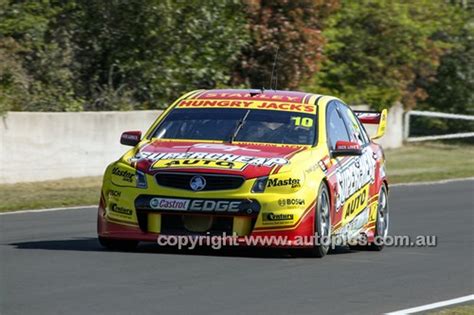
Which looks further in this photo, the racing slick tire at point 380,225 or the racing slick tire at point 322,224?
the racing slick tire at point 380,225

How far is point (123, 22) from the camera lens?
24.1 meters

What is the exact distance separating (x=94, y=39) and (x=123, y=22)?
0.67 metres

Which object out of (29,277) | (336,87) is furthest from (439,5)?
(29,277)

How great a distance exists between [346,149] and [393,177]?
42.7 feet

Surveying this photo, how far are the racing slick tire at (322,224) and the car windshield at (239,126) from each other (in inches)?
27.2

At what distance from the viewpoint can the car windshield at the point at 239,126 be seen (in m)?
11.4

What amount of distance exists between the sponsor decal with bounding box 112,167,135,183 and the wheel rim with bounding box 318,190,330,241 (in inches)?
63.3

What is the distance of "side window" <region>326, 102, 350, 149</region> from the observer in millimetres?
11695

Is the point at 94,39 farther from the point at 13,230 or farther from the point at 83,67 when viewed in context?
the point at 13,230

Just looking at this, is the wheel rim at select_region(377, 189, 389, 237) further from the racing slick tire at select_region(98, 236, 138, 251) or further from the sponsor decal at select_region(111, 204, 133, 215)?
the sponsor decal at select_region(111, 204, 133, 215)

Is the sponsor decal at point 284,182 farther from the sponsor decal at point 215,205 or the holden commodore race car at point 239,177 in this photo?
the sponsor decal at point 215,205

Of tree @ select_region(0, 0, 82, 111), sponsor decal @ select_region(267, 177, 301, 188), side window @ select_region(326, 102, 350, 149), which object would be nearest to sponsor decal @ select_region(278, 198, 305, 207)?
sponsor decal @ select_region(267, 177, 301, 188)

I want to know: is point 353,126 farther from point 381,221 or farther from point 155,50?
point 155,50

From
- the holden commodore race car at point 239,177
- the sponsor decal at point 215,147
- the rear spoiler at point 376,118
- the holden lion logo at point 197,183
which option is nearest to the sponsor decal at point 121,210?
the holden commodore race car at point 239,177
